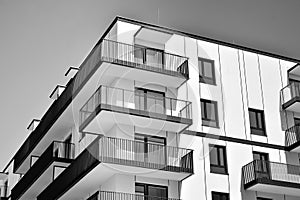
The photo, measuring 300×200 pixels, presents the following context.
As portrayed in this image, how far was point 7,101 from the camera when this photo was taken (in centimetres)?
828

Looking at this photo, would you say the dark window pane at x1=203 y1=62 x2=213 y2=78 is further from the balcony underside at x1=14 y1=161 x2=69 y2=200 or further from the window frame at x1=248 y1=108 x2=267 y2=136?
the balcony underside at x1=14 y1=161 x2=69 y2=200

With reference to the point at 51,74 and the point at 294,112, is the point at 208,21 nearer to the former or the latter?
the point at 51,74

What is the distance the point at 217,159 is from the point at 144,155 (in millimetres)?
3219

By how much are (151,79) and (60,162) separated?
15.6 ft

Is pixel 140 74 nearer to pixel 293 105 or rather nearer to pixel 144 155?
pixel 144 155

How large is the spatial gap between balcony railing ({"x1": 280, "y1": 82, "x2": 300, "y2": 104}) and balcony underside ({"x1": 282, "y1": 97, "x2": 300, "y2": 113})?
1.05 feet

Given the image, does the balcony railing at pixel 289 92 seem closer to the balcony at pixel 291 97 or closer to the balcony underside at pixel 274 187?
the balcony at pixel 291 97

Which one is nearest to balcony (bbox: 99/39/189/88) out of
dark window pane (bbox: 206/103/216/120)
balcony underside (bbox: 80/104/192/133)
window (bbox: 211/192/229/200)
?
balcony underside (bbox: 80/104/192/133)

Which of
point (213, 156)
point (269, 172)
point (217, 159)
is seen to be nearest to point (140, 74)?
point (213, 156)

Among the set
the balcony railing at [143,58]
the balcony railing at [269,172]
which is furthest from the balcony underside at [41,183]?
the balcony railing at [269,172]

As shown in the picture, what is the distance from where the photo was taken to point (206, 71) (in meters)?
21.4

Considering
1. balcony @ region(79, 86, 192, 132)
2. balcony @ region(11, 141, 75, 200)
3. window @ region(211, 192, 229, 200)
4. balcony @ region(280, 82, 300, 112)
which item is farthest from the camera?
balcony @ region(280, 82, 300, 112)

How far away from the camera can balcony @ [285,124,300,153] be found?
842 inches

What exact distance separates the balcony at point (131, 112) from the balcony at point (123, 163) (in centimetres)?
82
